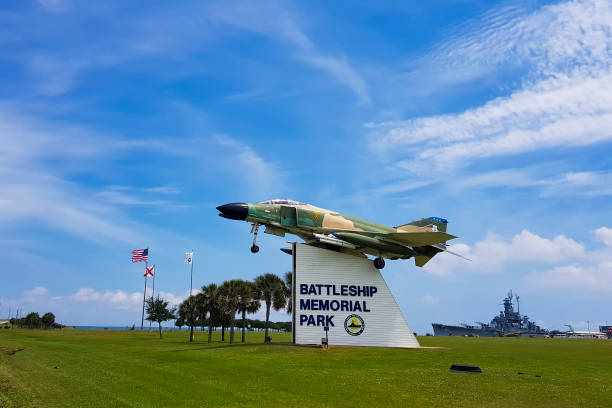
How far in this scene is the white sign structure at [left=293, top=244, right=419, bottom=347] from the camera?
4031cm

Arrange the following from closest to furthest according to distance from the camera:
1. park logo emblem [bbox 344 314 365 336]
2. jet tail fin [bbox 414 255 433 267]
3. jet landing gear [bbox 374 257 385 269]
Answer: park logo emblem [bbox 344 314 365 336] < jet landing gear [bbox 374 257 385 269] < jet tail fin [bbox 414 255 433 267]

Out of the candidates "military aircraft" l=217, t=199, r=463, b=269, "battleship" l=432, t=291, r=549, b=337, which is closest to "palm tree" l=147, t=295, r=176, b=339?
"military aircraft" l=217, t=199, r=463, b=269

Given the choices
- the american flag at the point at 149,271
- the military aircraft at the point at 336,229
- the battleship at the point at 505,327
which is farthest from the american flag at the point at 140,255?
the battleship at the point at 505,327

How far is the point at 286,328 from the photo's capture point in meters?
140

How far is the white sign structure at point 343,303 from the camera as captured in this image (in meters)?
40.3

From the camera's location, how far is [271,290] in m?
56.1

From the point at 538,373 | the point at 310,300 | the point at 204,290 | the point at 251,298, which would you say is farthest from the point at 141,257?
the point at 538,373

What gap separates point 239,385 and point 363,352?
15314 millimetres

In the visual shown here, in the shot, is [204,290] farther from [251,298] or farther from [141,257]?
[141,257]

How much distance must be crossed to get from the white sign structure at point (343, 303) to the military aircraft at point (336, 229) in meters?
1.02

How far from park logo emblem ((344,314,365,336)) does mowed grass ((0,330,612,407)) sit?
19.1 ft

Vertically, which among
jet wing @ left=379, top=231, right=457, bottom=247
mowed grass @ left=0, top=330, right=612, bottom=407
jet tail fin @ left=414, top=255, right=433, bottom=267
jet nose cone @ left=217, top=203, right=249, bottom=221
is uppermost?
jet nose cone @ left=217, top=203, right=249, bottom=221

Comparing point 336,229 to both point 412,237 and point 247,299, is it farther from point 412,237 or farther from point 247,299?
point 247,299

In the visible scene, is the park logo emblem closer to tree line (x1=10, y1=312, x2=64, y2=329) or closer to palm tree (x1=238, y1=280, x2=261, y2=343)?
palm tree (x1=238, y1=280, x2=261, y2=343)
